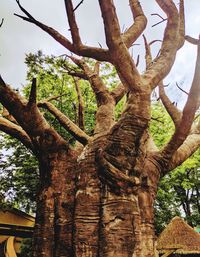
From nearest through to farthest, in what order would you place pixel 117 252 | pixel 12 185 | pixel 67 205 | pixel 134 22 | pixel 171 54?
pixel 117 252 → pixel 67 205 → pixel 171 54 → pixel 134 22 → pixel 12 185

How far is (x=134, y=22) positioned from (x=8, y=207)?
7977mm

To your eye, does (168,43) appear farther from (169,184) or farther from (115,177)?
(169,184)

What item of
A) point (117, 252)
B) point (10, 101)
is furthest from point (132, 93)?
point (117, 252)

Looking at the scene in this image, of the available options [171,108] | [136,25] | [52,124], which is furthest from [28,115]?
[52,124]

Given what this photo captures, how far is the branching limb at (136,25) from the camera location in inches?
228

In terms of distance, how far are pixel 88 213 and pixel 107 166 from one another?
0.65 meters

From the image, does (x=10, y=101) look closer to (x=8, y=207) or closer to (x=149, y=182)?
(x=149, y=182)

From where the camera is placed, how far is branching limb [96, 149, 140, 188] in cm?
393

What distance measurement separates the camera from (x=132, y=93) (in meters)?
4.60

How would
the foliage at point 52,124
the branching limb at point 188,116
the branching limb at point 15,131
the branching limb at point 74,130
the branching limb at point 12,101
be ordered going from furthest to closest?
the foliage at point 52,124
the branching limb at point 15,131
the branching limb at point 74,130
the branching limb at point 12,101
the branching limb at point 188,116

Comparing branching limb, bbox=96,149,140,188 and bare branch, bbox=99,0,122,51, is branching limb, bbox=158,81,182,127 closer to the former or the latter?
branching limb, bbox=96,149,140,188

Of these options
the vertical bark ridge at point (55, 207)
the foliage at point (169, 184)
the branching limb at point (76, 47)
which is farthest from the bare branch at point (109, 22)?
the foliage at point (169, 184)

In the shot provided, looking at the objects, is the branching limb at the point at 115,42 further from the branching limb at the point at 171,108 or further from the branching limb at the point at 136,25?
the branching limb at the point at 171,108

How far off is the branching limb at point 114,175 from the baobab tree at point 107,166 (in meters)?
0.01
